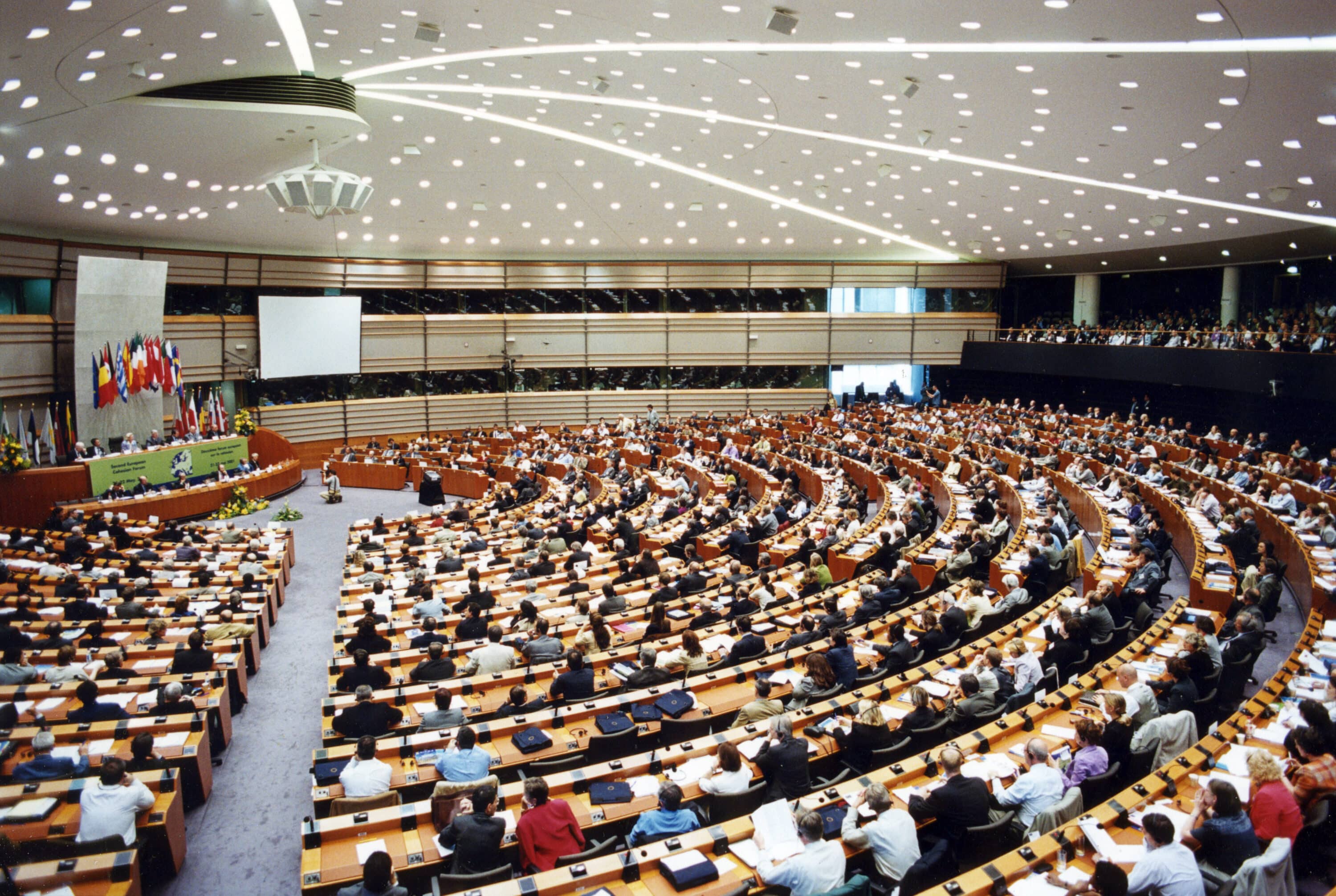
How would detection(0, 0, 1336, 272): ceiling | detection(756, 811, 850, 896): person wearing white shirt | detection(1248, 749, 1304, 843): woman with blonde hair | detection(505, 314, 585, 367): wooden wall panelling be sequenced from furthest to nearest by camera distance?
detection(505, 314, 585, 367): wooden wall panelling
detection(0, 0, 1336, 272): ceiling
detection(1248, 749, 1304, 843): woman with blonde hair
detection(756, 811, 850, 896): person wearing white shirt

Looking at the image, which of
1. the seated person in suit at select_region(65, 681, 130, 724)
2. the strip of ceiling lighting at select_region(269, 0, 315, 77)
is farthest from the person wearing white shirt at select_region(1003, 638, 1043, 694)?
the strip of ceiling lighting at select_region(269, 0, 315, 77)

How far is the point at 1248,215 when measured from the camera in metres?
19.1

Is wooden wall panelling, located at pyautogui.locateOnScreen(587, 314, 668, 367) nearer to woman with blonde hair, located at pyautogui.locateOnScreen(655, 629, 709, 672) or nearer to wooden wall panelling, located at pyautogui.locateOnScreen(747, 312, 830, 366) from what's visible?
wooden wall panelling, located at pyautogui.locateOnScreen(747, 312, 830, 366)

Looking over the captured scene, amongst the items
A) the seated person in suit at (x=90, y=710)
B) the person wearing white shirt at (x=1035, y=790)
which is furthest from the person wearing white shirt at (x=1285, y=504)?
the seated person in suit at (x=90, y=710)

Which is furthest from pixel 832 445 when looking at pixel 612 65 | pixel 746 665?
pixel 746 665

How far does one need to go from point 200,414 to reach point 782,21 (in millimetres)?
21067

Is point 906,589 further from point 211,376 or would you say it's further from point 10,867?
point 211,376

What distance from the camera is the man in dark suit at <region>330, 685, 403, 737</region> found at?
24.2 feet

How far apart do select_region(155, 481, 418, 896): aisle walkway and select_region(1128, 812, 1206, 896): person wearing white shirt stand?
18.8ft

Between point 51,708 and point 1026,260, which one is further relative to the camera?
point 1026,260

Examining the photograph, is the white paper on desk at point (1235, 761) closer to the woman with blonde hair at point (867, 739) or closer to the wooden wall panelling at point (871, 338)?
the woman with blonde hair at point (867, 739)

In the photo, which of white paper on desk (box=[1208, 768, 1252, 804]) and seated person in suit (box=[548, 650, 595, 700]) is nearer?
white paper on desk (box=[1208, 768, 1252, 804])

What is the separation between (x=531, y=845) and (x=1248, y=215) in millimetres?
20832

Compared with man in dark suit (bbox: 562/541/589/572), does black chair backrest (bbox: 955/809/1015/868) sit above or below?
below
